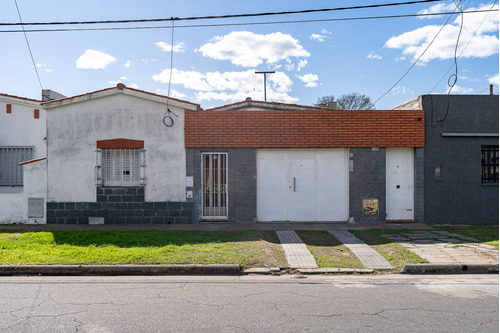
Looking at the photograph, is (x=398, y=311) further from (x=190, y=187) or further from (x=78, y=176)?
(x=78, y=176)

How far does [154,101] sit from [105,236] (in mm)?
4437

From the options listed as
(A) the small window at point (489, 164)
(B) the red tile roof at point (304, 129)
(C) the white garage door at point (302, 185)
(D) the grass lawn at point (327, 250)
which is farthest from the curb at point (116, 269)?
(A) the small window at point (489, 164)

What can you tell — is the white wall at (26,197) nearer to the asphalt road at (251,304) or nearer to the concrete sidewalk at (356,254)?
the concrete sidewalk at (356,254)

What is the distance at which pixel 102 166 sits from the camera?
11.5 m

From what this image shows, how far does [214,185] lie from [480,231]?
7705 millimetres

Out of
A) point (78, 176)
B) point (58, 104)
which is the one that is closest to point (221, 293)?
point (78, 176)

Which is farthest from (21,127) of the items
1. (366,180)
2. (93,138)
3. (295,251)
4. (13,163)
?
(366,180)

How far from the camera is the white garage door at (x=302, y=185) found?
459 inches

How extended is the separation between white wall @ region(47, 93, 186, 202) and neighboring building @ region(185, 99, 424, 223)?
3.16 ft

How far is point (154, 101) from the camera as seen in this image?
1139 cm


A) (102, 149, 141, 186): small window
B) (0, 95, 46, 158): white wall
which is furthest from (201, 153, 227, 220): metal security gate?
(0, 95, 46, 158): white wall

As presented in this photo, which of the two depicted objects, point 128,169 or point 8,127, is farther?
point 8,127

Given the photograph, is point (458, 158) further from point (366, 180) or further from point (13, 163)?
point (13, 163)

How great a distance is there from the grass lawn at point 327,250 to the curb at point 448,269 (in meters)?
0.90
